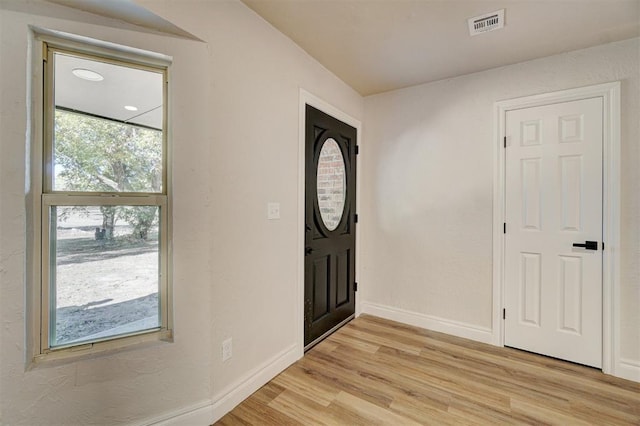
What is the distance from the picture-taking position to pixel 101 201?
1.36 metres

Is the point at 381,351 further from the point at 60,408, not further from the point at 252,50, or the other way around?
the point at 252,50

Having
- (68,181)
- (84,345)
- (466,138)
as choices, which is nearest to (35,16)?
(68,181)

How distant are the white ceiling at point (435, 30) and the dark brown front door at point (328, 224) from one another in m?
0.59

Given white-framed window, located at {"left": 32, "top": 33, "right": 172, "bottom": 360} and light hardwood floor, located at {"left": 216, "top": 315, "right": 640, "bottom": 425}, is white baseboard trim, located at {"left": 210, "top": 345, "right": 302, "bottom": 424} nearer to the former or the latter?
light hardwood floor, located at {"left": 216, "top": 315, "right": 640, "bottom": 425}

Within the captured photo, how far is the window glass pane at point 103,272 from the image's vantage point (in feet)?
4.22

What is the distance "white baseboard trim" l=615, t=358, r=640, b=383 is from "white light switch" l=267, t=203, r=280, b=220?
2898mm

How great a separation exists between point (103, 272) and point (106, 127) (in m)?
0.73

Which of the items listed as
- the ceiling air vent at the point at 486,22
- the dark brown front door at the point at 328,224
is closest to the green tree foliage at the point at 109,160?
the dark brown front door at the point at 328,224

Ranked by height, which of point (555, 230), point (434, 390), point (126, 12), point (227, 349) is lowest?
point (434, 390)

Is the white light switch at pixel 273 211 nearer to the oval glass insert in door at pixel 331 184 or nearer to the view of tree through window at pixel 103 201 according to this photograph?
the oval glass insert in door at pixel 331 184

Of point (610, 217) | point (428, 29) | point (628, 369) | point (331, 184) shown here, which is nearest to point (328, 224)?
point (331, 184)

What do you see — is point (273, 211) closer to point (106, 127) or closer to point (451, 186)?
point (106, 127)

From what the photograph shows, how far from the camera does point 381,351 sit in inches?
98.1

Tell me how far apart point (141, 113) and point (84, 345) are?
3.94 feet
